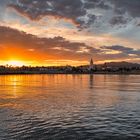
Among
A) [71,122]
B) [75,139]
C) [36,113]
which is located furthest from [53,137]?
[36,113]

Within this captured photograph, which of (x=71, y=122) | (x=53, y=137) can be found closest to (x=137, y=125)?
(x=71, y=122)

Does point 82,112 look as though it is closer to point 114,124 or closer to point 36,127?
point 114,124

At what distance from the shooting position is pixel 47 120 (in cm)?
3116

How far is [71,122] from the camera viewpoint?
1183 inches

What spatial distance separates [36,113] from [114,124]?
38.5ft

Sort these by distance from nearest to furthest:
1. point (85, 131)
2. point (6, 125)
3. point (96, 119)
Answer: point (85, 131) → point (6, 125) → point (96, 119)

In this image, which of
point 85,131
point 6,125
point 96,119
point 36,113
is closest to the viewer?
point 85,131

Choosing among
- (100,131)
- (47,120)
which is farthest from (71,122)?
(100,131)

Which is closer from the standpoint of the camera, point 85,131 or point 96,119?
point 85,131

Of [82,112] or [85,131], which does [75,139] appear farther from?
[82,112]

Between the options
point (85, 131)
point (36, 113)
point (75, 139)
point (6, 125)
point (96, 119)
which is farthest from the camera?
point (36, 113)

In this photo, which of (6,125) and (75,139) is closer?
(75,139)

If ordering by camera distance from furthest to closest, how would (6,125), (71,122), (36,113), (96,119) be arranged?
(36,113) < (96,119) < (71,122) < (6,125)

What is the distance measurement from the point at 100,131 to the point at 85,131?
150cm
